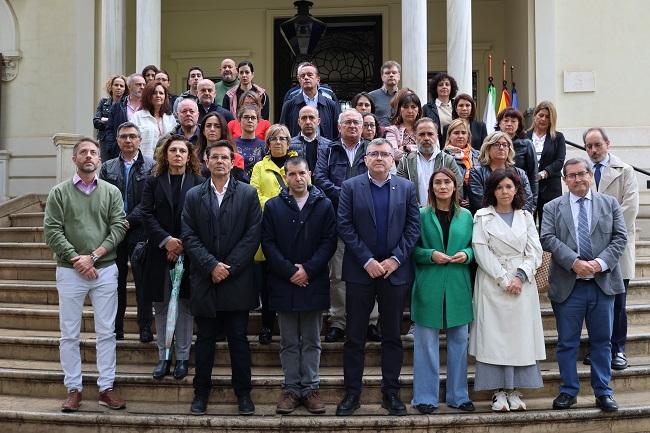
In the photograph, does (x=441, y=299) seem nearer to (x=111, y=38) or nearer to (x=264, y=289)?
(x=264, y=289)

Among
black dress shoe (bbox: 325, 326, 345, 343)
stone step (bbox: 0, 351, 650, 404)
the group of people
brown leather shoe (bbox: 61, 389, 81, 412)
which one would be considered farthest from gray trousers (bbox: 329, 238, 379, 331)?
brown leather shoe (bbox: 61, 389, 81, 412)

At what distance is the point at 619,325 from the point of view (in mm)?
6168

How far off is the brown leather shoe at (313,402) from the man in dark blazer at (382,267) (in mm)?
143

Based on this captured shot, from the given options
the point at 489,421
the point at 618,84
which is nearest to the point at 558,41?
the point at 618,84

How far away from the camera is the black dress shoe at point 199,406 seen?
18.2 feet

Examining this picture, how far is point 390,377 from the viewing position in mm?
5523

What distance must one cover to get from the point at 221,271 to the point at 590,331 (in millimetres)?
2810

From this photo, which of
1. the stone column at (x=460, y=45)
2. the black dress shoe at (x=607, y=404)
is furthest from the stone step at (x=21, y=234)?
the black dress shoe at (x=607, y=404)

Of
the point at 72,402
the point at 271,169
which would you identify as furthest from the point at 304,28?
the point at 72,402

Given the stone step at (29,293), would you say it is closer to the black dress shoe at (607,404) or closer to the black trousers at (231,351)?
the black trousers at (231,351)

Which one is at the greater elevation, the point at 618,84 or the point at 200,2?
the point at 200,2

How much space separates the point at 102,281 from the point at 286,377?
159 cm

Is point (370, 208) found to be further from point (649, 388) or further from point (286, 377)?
point (649, 388)

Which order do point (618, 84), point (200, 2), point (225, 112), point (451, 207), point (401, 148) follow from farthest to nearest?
point (200, 2) → point (618, 84) → point (225, 112) → point (401, 148) → point (451, 207)
